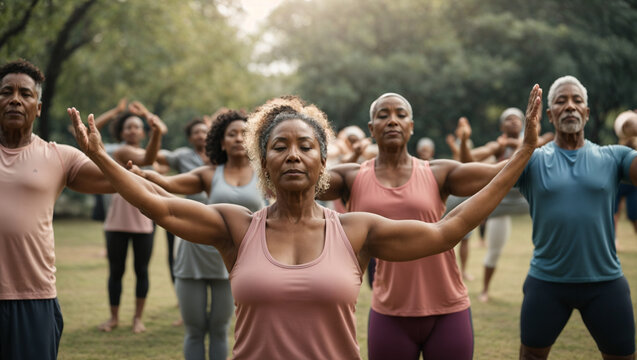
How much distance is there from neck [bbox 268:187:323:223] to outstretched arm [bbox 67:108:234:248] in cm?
29

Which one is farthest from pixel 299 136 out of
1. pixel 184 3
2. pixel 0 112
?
pixel 184 3

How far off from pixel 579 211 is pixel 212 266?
122 inches

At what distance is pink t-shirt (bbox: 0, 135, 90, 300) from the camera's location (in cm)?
363

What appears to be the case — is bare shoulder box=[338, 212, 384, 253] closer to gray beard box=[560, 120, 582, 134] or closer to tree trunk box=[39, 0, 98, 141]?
gray beard box=[560, 120, 582, 134]

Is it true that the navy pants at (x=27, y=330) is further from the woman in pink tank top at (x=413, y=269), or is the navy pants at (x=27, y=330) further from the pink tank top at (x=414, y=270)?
the pink tank top at (x=414, y=270)

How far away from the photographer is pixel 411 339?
411 cm

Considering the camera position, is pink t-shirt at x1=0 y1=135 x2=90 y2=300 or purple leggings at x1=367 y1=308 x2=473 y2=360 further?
purple leggings at x1=367 y1=308 x2=473 y2=360

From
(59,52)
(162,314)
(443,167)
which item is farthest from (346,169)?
(59,52)

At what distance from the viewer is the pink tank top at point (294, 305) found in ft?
8.73

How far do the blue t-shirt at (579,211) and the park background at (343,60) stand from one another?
9290 millimetres

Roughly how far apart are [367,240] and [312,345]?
0.57 meters

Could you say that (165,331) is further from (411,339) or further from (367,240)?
(367,240)

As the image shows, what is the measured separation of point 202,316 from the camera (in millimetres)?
5238

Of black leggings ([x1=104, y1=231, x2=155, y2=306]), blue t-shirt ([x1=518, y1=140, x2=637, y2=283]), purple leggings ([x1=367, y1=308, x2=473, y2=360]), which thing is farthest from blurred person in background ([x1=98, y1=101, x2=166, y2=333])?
blue t-shirt ([x1=518, y1=140, x2=637, y2=283])
